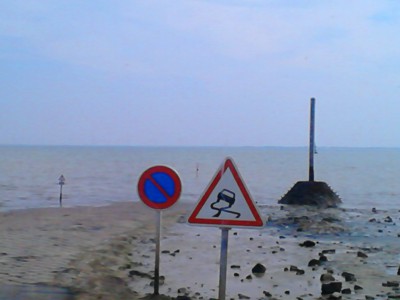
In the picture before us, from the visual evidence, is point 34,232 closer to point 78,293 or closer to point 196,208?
point 78,293

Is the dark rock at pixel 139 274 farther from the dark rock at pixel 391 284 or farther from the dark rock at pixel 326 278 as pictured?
the dark rock at pixel 391 284

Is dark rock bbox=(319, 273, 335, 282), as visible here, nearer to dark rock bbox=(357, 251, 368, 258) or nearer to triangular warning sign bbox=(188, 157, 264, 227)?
dark rock bbox=(357, 251, 368, 258)

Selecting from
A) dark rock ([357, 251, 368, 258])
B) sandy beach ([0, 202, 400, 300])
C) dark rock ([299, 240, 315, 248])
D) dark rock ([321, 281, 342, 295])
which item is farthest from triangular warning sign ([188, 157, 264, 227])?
dark rock ([299, 240, 315, 248])

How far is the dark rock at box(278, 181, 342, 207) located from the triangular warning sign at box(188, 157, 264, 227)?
19582 millimetres

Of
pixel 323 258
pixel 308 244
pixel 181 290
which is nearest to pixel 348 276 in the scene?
pixel 323 258

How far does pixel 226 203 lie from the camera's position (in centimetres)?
644

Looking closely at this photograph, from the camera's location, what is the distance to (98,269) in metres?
10.5

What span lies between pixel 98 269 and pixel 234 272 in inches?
97.4

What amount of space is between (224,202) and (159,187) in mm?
1346

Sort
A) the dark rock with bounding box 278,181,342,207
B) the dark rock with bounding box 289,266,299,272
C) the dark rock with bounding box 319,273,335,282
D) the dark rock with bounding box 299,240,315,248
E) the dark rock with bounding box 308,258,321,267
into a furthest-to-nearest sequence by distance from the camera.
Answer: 1. the dark rock with bounding box 278,181,342,207
2. the dark rock with bounding box 299,240,315,248
3. the dark rock with bounding box 308,258,321,267
4. the dark rock with bounding box 289,266,299,272
5. the dark rock with bounding box 319,273,335,282

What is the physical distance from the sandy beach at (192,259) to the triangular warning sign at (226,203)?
2343mm

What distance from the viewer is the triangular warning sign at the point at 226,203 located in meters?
6.38

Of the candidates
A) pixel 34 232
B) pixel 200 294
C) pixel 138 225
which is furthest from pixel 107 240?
pixel 200 294

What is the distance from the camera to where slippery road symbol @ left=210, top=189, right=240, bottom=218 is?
6.43 metres
